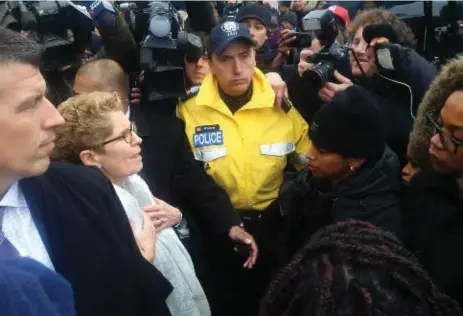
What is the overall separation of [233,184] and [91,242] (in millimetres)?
1096

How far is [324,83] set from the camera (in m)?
2.31

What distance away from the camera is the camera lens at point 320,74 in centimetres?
228

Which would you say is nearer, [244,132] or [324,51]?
[244,132]

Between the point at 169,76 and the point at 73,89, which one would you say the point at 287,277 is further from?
the point at 73,89

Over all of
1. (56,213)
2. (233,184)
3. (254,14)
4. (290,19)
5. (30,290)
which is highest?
(30,290)

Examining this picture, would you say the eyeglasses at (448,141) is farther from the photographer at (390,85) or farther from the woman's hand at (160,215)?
the woman's hand at (160,215)

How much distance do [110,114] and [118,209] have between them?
0.43m

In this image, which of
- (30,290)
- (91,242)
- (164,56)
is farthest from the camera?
(164,56)

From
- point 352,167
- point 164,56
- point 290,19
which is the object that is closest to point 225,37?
point 164,56

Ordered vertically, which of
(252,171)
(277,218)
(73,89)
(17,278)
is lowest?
(277,218)

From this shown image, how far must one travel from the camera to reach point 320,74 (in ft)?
7.45

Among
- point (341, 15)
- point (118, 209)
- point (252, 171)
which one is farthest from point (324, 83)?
point (341, 15)

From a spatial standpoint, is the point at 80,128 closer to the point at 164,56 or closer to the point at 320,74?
the point at 164,56

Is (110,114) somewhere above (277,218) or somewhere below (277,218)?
above
